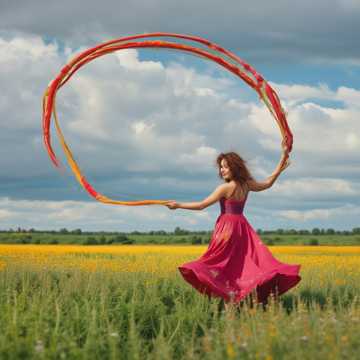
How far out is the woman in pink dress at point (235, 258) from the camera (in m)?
9.28

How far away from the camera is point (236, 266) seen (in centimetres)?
959

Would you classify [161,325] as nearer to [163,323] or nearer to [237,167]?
[163,323]

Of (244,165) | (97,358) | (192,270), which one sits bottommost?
(97,358)

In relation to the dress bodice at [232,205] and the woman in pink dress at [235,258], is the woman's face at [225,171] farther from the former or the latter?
the dress bodice at [232,205]

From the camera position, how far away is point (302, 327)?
245 inches

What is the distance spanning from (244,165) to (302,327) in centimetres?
389

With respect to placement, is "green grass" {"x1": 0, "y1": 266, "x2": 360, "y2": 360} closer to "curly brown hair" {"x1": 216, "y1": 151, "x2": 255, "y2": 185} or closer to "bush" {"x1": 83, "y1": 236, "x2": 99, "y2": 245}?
"curly brown hair" {"x1": 216, "y1": 151, "x2": 255, "y2": 185}

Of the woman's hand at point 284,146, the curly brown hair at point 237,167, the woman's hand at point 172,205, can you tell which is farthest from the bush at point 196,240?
the woman's hand at point 172,205

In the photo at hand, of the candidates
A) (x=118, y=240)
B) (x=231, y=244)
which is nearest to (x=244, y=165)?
(x=231, y=244)

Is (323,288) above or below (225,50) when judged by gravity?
below

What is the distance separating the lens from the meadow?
227 inches

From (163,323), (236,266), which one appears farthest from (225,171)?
(163,323)

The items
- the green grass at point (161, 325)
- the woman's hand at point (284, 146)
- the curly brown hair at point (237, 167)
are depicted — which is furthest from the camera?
the woman's hand at point (284, 146)

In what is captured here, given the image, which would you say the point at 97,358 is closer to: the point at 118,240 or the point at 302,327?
the point at 302,327
